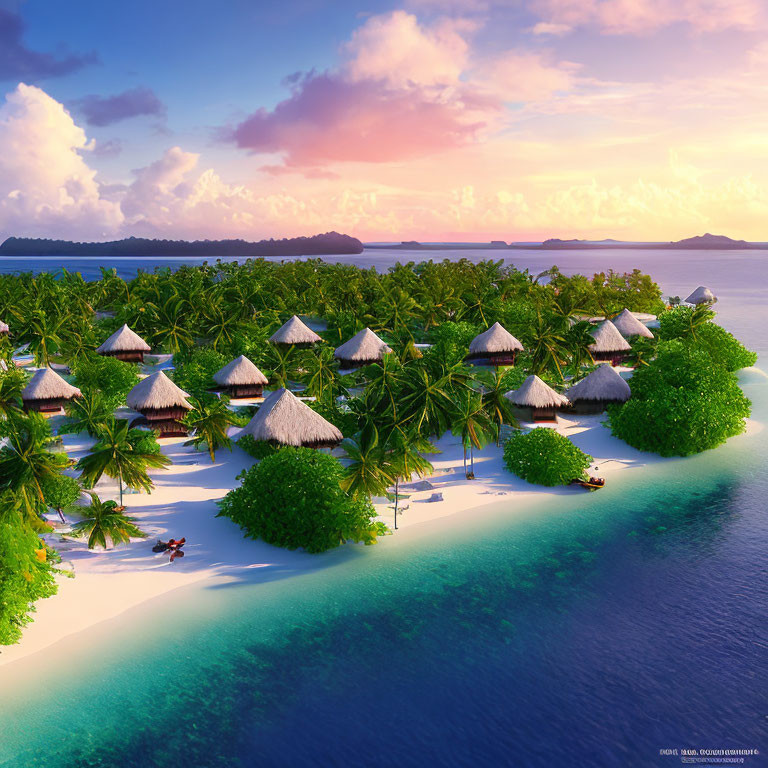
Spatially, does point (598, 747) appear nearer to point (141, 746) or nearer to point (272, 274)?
point (141, 746)

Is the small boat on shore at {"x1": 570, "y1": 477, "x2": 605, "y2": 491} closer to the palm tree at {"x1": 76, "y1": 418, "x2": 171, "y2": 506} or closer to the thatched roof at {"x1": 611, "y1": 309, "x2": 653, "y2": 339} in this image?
the palm tree at {"x1": 76, "y1": 418, "x2": 171, "y2": 506}

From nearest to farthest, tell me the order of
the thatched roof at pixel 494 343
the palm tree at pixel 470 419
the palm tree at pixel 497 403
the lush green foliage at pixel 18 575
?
the lush green foliage at pixel 18 575 < the palm tree at pixel 470 419 < the palm tree at pixel 497 403 < the thatched roof at pixel 494 343

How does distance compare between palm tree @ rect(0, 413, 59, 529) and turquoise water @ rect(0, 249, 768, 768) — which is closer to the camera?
turquoise water @ rect(0, 249, 768, 768)

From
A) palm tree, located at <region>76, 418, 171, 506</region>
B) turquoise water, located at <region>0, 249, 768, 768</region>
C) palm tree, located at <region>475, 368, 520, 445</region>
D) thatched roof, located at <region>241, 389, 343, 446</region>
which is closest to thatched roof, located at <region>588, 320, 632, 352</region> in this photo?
palm tree, located at <region>475, 368, 520, 445</region>

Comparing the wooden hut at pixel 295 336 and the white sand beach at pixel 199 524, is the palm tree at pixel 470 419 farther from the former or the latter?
the wooden hut at pixel 295 336

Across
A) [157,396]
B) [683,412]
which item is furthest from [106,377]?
[683,412]

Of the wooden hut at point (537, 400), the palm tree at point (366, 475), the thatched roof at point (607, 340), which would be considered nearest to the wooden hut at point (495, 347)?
the thatched roof at point (607, 340)
